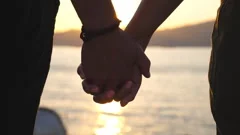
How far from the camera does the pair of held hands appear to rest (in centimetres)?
195

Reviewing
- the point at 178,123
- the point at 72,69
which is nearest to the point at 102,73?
the point at 178,123

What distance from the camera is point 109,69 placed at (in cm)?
197

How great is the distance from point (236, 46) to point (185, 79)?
25.0 metres

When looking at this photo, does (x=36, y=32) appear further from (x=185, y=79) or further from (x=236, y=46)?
(x=185, y=79)

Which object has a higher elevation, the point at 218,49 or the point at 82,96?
the point at 218,49

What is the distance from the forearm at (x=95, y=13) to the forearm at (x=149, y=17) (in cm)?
21

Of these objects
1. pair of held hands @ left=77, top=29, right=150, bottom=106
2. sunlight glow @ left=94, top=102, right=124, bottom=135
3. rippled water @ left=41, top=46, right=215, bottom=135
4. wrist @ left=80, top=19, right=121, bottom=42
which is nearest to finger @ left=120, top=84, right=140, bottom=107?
pair of held hands @ left=77, top=29, right=150, bottom=106

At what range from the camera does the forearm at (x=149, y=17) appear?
2.11m

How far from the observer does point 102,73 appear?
1976 mm

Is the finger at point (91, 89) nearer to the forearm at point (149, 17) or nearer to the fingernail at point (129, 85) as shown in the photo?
the fingernail at point (129, 85)

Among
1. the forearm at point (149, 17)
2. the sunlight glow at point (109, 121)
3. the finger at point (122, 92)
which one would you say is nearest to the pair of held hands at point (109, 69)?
the finger at point (122, 92)

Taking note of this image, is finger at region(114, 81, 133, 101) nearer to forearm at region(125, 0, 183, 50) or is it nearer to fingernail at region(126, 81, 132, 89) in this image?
fingernail at region(126, 81, 132, 89)

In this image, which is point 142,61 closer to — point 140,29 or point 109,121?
point 140,29

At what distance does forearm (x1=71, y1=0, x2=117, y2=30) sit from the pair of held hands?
0.16 feet
